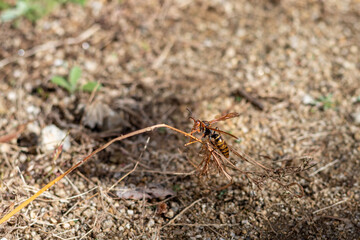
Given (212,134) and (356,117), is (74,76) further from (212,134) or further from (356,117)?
(356,117)

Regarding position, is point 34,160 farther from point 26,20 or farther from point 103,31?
point 26,20

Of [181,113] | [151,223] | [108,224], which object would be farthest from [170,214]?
[181,113]

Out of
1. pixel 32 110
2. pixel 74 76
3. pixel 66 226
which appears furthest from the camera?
pixel 74 76

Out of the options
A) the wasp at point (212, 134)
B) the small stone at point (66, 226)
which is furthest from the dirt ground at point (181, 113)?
the wasp at point (212, 134)

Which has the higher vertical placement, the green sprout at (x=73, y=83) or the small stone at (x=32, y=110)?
the green sprout at (x=73, y=83)

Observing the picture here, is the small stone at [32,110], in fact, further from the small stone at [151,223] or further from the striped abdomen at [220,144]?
the striped abdomen at [220,144]

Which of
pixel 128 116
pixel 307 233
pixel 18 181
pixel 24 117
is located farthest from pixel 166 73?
pixel 307 233
